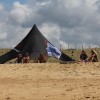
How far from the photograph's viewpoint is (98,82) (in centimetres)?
1550

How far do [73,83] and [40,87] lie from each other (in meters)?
1.51

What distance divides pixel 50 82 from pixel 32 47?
32.6ft

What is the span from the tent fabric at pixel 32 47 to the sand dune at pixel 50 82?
15.5ft

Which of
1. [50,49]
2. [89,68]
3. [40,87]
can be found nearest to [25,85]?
[40,87]

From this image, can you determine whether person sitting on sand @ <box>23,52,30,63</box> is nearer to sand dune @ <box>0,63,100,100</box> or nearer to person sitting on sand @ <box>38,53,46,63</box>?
person sitting on sand @ <box>38,53,46,63</box>

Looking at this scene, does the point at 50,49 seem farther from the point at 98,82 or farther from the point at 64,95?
the point at 64,95

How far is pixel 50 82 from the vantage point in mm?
15680

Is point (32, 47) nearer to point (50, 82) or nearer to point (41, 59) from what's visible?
point (41, 59)

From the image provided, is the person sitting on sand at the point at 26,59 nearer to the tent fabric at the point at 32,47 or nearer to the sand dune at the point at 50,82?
the tent fabric at the point at 32,47

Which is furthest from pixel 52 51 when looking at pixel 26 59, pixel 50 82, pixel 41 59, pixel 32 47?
pixel 50 82

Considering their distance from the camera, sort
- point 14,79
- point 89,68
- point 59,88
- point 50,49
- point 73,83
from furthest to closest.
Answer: point 50,49 < point 89,68 < point 14,79 < point 73,83 < point 59,88

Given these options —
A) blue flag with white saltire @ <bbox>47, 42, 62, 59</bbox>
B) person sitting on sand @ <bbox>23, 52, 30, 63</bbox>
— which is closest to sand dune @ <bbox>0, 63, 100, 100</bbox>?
person sitting on sand @ <bbox>23, 52, 30, 63</bbox>

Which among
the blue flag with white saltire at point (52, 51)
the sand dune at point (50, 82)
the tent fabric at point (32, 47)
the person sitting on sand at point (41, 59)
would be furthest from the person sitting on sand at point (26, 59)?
the sand dune at point (50, 82)

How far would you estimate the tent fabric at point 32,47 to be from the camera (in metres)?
25.0
